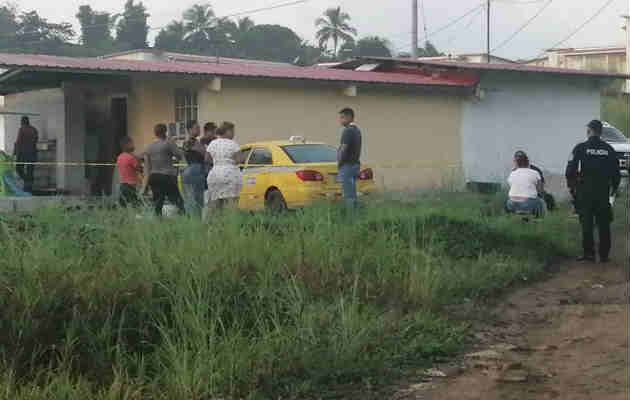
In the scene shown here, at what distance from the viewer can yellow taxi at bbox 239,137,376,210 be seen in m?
14.4


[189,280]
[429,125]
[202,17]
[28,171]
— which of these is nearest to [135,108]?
[28,171]

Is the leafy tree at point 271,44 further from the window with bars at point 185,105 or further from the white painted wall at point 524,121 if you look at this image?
the window with bars at point 185,105

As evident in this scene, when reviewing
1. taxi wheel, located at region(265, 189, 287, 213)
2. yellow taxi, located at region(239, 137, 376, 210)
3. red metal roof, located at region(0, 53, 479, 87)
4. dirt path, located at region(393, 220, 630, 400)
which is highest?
red metal roof, located at region(0, 53, 479, 87)

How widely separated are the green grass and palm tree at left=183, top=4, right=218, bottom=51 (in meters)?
54.3

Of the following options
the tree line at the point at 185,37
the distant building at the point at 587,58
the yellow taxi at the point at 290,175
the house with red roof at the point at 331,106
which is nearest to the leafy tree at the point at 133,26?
the tree line at the point at 185,37

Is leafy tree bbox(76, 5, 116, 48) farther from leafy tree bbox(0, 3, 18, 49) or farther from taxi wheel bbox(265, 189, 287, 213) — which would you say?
taxi wheel bbox(265, 189, 287, 213)

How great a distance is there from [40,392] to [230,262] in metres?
2.29

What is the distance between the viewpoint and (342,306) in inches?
262

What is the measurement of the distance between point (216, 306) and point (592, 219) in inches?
243

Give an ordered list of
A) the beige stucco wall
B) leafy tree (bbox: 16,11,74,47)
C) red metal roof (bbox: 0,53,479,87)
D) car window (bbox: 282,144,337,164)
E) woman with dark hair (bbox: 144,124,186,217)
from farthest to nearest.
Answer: leafy tree (bbox: 16,11,74,47)
the beige stucco wall
red metal roof (bbox: 0,53,479,87)
car window (bbox: 282,144,337,164)
woman with dark hair (bbox: 144,124,186,217)

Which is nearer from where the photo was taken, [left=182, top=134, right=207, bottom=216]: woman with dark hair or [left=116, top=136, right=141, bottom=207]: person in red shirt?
[left=182, top=134, right=207, bottom=216]: woman with dark hair

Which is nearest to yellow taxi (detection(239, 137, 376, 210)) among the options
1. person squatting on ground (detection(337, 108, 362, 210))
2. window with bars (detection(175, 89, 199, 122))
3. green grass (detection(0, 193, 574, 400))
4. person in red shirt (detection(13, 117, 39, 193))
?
person squatting on ground (detection(337, 108, 362, 210))

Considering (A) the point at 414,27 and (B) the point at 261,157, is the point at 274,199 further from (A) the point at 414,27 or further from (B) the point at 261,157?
(A) the point at 414,27

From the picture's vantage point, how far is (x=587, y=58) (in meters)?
64.8
